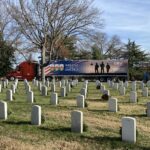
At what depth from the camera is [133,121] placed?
999cm

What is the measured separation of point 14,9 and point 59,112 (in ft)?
114

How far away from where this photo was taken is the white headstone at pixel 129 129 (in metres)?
10.1

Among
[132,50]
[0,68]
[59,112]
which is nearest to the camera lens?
[59,112]

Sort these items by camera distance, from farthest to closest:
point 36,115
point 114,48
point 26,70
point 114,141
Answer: point 114,48
point 26,70
point 36,115
point 114,141

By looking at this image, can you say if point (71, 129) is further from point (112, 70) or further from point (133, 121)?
point (112, 70)

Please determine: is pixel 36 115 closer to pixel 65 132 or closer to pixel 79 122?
pixel 65 132

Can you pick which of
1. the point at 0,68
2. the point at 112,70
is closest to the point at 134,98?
the point at 0,68

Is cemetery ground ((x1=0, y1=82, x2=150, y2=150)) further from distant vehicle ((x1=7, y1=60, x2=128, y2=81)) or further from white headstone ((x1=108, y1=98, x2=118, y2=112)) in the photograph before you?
distant vehicle ((x1=7, y1=60, x2=128, y2=81))

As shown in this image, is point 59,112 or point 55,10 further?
point 55,10

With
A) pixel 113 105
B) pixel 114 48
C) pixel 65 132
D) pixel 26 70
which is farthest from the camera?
pixel 114 48

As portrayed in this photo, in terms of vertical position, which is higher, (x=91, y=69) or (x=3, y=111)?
(x=91, y=69)

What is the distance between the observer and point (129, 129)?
33.1ft

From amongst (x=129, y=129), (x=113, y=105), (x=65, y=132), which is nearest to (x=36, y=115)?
(x=65, y=132)

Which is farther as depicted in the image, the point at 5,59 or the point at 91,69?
the point at 91,69
